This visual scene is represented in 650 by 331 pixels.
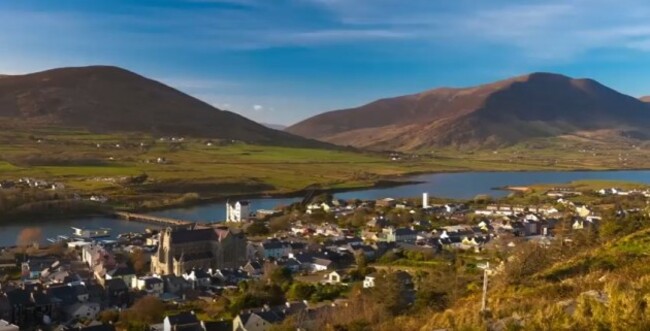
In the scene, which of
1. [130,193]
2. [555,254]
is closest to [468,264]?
[555,254]

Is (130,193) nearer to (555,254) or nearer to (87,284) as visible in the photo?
(87,284)

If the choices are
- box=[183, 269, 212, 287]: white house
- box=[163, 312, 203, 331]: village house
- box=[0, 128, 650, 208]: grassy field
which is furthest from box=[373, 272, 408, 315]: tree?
box=[0, 128, 650, 208]: grassy field

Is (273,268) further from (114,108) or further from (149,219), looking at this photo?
(114,108)

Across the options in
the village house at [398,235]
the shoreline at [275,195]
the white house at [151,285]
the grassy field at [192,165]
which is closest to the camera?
the white house at [151,285]

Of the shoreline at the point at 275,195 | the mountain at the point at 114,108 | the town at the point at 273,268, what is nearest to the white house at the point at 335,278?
the town at the point at 273,268

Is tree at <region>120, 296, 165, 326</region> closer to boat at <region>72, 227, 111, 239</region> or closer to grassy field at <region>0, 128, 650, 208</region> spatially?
boat at <region>72, 227, 111, 239</region>

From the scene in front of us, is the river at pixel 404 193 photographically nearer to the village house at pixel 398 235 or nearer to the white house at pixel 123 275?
the white house at pixel 123 275
